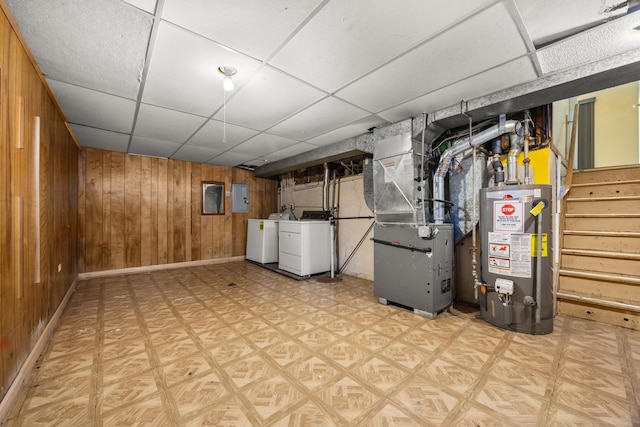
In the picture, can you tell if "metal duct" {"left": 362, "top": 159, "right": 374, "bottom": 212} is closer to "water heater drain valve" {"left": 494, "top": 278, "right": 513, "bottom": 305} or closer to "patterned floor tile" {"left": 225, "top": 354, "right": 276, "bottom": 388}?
"water heater drain valve" {"left": 494, "top": 278, "right": 513, "bottom": 305}

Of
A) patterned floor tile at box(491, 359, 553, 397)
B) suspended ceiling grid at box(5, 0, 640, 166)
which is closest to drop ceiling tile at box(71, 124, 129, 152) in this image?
suspended ceiling grid at box(5, 0, 640, 166)

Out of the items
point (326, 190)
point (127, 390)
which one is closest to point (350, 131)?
point (326, 190)

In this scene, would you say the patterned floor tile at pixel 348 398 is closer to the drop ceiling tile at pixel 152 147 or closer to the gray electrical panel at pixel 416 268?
the gray electrical panel at pixel 416 268

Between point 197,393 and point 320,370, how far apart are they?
832mm

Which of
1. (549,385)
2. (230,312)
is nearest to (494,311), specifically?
(549,385)

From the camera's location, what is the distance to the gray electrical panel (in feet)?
9.17

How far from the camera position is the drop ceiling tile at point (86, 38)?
1489mm

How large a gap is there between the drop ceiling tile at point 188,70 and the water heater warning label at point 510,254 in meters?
2.85

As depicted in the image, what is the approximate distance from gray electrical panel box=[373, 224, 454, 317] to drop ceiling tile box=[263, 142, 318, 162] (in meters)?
2.11

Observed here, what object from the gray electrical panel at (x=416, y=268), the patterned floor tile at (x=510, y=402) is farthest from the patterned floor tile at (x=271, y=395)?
the gray electrical panel at (x=416, y=268)

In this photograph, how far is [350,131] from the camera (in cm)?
370

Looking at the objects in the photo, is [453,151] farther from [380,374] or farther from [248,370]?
[248,370]

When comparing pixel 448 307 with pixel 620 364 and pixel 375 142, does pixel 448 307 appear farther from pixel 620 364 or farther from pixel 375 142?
pixel 375 142

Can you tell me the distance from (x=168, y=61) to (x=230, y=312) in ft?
8.54
